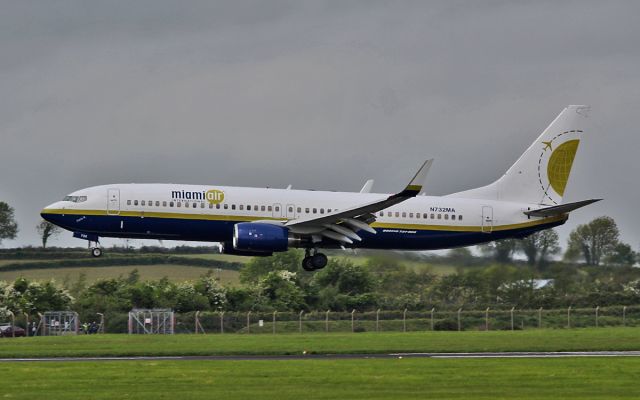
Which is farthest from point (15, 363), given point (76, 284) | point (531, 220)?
point (76, 284)

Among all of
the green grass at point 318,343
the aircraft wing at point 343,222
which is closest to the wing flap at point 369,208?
the aircraft wing at point 343,222

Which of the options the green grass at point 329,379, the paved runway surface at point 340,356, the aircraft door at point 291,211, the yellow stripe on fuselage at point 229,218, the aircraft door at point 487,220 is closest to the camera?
the green grass at point 329,379

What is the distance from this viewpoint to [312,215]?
59219 millimetres

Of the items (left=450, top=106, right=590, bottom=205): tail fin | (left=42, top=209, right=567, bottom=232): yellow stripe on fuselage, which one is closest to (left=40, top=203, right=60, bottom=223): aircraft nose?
(left=42, top=209, right=567, bottom=232): yellow stripe on fuselage

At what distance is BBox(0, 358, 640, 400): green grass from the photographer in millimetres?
33625

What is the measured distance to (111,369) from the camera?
131ft

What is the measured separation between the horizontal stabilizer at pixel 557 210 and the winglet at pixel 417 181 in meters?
8.42

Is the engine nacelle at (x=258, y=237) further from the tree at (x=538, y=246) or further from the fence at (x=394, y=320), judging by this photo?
the tree at (x=538, y=246)

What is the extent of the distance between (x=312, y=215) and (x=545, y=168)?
1377 centimetres

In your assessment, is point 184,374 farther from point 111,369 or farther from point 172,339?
point 172,339

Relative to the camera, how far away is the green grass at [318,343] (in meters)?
48.2

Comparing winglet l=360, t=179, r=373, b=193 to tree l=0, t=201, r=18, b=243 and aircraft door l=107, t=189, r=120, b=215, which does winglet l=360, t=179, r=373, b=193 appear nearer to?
aircraft door l=107, t=189, r=120, b=215

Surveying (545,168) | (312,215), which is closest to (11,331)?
(312,215)

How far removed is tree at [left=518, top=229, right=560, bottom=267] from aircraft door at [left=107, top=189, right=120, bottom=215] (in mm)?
23602
